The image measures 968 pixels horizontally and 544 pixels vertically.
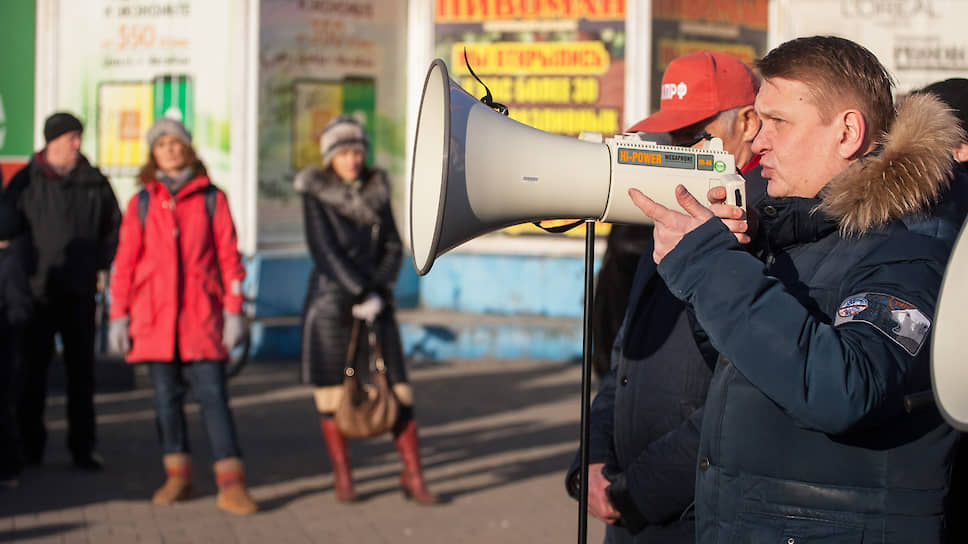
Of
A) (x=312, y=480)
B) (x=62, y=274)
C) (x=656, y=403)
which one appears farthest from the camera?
(x=62, y=274)

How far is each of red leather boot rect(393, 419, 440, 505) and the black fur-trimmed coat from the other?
165 mm

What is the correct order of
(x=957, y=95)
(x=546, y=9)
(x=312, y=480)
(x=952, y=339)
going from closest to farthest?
(x=952, y=339), (x=957, y=95), (x=312, y=480), (x=546, y=9)

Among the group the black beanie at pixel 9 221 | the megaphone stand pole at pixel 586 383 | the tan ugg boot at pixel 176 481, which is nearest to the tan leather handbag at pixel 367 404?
the tan ugg boot at pixel 176 481

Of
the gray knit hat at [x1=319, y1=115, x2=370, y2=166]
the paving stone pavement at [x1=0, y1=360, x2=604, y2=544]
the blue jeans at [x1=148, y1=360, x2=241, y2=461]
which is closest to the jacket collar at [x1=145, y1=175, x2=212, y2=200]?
the gray knit hat at [x1=319, y1=115, x2=370, y2=166]

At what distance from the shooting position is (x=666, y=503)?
3018mm

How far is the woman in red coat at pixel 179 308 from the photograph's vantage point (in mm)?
6504

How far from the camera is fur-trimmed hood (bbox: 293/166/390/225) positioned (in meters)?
6.75

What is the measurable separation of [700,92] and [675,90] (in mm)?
78

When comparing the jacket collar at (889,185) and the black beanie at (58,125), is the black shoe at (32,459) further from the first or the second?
the jacket collar at (889,185)

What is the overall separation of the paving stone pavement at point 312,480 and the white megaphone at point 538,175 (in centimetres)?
375

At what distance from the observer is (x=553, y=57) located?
12.3 m

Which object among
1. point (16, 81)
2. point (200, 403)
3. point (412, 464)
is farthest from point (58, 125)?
point (16, 81)

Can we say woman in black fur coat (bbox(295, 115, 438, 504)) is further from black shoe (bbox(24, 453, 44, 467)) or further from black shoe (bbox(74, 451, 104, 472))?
black shoe (bbox(24, 453, 44, 467))

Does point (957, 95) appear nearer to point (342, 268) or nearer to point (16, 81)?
point (342, 268)
